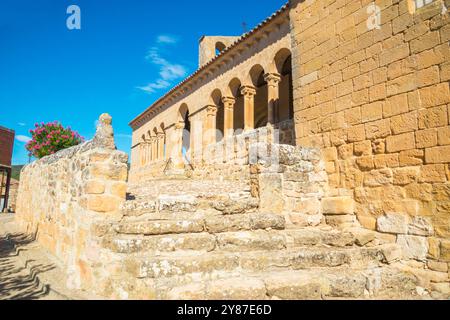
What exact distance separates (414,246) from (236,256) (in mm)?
2196

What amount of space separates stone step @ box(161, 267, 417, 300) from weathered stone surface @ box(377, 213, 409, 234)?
557 millimetres

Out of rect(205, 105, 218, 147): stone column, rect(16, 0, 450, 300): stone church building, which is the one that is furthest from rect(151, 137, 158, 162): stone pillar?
rect(16, 0, 450, 300): stone church building

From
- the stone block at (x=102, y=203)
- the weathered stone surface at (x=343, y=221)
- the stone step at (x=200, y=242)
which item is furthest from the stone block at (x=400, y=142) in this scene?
the stone block at (x=102, y=203)

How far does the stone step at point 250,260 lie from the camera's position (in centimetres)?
298

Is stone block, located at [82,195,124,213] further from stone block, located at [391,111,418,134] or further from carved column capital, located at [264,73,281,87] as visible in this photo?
carved column capital, located at [264,73,281,87]

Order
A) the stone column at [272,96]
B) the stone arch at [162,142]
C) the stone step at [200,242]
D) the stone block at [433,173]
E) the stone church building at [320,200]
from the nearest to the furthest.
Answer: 1. the stone church building at [320,200]
2. the stone step at [200,242]
3. the stone block at [433,173]
4. the stone column at [272,96]
5. the stone arch at [162,142]

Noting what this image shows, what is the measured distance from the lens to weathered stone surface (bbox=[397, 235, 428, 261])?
3.66 m

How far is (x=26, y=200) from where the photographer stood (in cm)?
822

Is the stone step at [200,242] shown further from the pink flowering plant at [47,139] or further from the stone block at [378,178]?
the pink flowering plant at [47,139]

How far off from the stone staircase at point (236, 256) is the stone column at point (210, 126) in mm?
9578

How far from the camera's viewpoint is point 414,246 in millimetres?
3738

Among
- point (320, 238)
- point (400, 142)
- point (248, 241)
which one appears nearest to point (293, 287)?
point (248, 241)

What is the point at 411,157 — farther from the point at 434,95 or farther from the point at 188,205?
the point at 188,205
